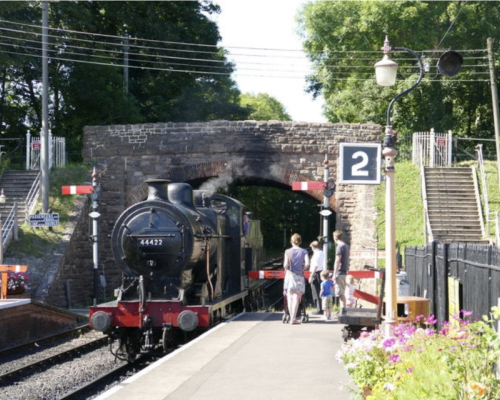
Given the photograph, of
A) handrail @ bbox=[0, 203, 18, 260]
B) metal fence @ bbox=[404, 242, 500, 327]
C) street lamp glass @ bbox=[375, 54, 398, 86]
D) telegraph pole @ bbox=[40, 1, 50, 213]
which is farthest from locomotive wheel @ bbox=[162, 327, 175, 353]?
telegraph pole @ bbox=[40, 1, 50, 213]

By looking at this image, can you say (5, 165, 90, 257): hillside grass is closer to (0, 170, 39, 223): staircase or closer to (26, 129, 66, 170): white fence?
(0, 170, 39, 223): staircase

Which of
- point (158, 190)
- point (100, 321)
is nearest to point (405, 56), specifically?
point (158, 190)

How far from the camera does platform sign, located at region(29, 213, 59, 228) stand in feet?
76.5

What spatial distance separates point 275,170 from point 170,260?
1376 cm

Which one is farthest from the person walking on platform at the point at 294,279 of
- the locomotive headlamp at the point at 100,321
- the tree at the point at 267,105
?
the tree at the point at 267,105

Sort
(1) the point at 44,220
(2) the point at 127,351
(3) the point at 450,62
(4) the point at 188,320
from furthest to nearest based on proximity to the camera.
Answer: (1) the point at 44,220 → (2) the point at 127,351 → (4) the point at 188,320 → (3) the point at 450,62

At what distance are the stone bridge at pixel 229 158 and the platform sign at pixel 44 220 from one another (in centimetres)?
272

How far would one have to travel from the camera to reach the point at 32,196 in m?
26.6

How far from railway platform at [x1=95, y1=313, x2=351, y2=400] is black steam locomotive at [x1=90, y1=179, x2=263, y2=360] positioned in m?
0.70

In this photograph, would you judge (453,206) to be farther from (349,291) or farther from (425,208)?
(349,291)

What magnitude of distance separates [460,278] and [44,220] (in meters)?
14.8

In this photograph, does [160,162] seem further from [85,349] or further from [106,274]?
[85,349]

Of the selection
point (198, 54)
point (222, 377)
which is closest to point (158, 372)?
point (222, 377)

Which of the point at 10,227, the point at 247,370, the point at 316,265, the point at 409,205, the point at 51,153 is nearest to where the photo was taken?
the point at 247,370
